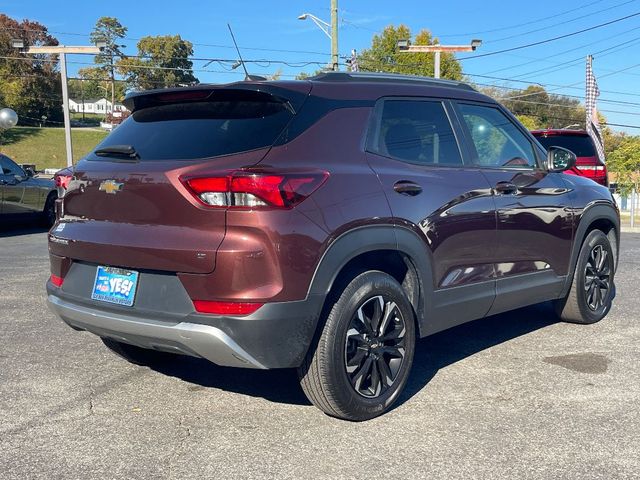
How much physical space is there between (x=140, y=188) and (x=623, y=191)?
20.4 m

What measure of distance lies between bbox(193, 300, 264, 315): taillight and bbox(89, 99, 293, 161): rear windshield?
0.73m

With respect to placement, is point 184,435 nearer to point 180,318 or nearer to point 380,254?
point 180,318

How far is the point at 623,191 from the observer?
68.1 ft

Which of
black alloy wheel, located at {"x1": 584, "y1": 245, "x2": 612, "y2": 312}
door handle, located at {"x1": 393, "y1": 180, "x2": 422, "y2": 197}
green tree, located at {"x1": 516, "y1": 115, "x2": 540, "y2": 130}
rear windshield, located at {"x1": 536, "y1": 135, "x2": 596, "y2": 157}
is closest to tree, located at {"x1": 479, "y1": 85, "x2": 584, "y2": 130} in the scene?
green tree, located at {"x1": 516, "y1": 115, "x2": 540, "y2": 130}

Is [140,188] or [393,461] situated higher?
[140,188]

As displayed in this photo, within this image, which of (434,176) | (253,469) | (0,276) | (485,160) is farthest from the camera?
(0,276)

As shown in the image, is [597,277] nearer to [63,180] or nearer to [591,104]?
[63,180]

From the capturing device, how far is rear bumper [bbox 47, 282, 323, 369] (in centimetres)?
304

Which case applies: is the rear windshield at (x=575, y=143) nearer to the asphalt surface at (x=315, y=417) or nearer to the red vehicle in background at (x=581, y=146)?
the red vehicle in background at (x=581, y=146)

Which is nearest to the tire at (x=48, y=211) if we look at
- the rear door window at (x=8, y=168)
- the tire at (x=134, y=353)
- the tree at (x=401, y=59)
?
the rear door window at (x=8, y=168)

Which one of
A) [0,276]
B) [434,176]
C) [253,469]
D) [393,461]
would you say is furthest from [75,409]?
[0,276]

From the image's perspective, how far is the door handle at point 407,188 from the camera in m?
3.60

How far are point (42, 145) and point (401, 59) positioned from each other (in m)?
33.7

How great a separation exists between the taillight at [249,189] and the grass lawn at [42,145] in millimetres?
51718
